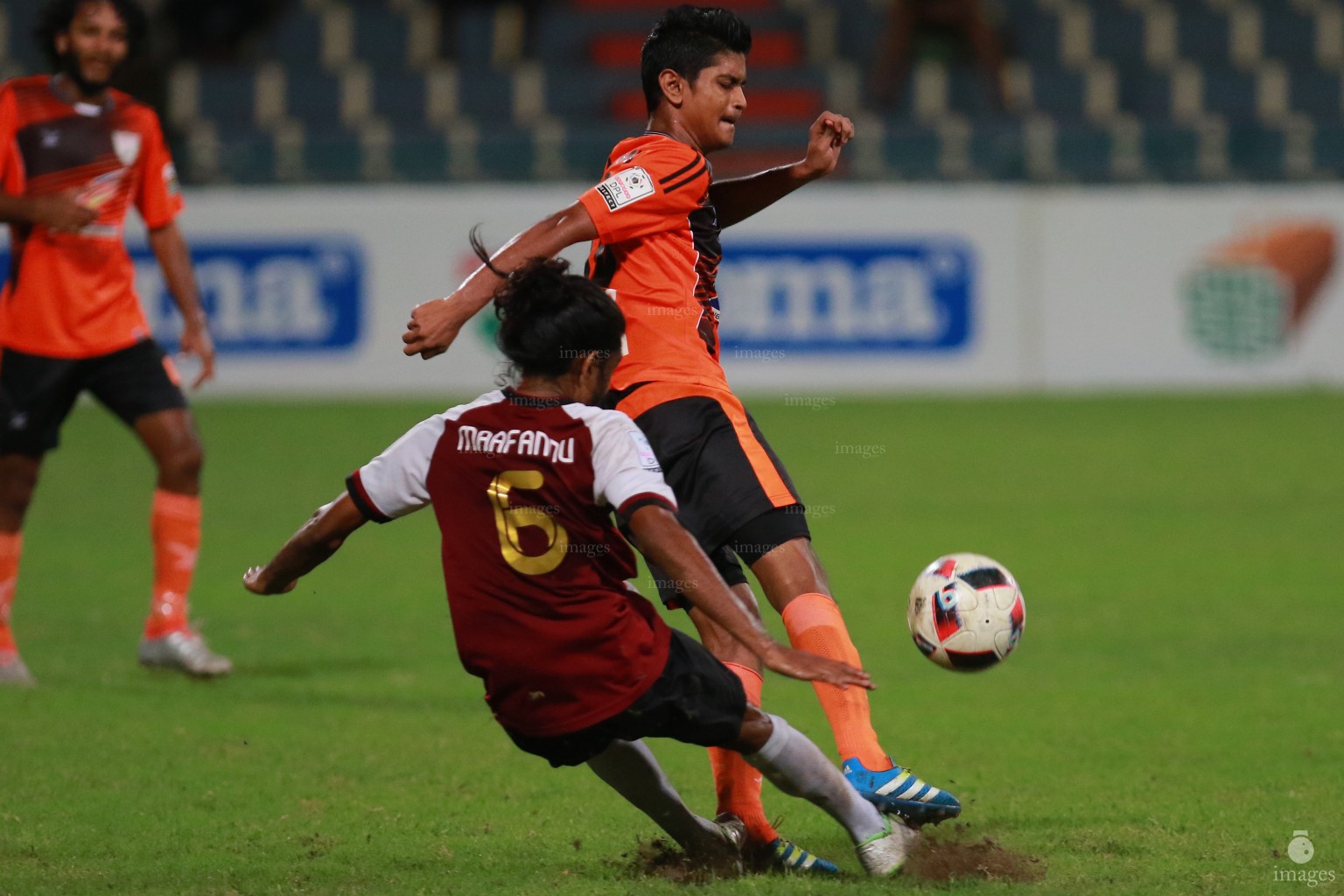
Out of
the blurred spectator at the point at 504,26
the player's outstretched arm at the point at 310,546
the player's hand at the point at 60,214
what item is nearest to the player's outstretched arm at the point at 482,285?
the player's outstretched arm at the point at 310,546

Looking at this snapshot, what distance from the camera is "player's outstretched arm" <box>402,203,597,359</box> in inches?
149

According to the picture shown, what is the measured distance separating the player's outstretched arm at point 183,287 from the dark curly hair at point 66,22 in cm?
72

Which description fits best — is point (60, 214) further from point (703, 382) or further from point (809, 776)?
point (809, 776)

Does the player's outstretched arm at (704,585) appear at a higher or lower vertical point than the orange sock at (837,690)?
higher

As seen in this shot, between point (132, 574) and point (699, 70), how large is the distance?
546 cm

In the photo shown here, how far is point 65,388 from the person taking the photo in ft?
22.1

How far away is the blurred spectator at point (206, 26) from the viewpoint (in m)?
19.2

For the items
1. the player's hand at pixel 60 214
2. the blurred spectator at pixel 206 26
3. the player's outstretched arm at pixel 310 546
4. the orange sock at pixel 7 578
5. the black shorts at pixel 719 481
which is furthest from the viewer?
the blurred spectator at pixel 206 26

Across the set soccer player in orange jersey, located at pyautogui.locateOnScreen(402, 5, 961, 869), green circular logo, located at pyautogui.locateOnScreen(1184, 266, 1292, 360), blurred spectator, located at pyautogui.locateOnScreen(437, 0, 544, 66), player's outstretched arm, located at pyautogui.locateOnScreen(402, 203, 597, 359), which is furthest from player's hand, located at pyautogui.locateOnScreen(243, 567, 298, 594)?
blurred spectator, located at pyautogui.locateOnScreen(437, 0, 544, 66)

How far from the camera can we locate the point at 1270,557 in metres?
9.12

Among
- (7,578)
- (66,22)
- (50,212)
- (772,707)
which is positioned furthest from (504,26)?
(772,707)

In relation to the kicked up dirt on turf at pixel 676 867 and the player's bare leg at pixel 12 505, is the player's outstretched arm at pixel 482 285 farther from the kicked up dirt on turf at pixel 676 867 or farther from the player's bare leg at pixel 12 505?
the player's bare leg at pixel 12 505

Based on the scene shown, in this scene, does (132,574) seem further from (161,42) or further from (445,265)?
(161,42)

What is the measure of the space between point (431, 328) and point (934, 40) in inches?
637
